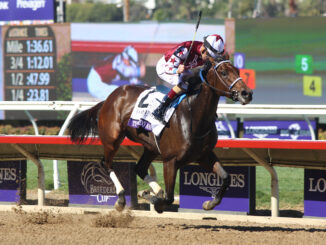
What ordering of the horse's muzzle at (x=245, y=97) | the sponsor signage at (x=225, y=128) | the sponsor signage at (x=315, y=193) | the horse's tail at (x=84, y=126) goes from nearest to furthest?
1. the horse's muzzle at (x=245, y=97)
2. the sponsor signage at (x=315, y=193)
3. the horse's tail at (x=84, y=126)
4. the sponsor signage at (x=225, y=128)

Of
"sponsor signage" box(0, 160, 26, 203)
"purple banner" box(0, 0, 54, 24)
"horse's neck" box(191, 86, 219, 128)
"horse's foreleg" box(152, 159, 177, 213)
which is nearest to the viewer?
"horse's neck" box(191, 86, 219, 128)

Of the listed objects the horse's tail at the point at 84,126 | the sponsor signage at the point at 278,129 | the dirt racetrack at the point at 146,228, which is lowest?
the sponsor signage at the point at 278,129

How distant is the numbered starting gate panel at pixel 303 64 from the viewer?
670 inches

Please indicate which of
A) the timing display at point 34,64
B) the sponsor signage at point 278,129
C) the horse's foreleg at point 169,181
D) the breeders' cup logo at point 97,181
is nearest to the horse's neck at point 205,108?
the horse's foreleg at point 169,181

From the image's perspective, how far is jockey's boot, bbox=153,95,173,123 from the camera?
6697 millimetres

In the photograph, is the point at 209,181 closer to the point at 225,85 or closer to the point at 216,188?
the point at 216,188

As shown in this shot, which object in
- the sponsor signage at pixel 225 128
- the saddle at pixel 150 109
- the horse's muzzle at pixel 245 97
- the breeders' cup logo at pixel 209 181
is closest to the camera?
the horse's muzzle at pixel 245 97

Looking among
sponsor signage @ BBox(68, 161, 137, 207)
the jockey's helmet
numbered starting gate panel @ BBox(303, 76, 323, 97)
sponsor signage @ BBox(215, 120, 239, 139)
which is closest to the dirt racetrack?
sponsor signage @ BBox(68, 161, 137, 207)

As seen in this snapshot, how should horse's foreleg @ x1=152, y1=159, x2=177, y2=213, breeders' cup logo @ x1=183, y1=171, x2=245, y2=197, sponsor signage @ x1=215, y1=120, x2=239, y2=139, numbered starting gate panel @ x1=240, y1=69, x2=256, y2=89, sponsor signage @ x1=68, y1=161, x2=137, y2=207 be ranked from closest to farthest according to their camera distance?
horse's foreleg @ x1=152, y1=159, x2=177, y2=213
breeders' cup logo @ x1=183, y1=171, x2=245, y2=197
sponsor signage @ x1=68, y1=161, x2=137, y2=207
sponsor signage @ x1=215, y1=120, x2=239, y2=139
numbered starting gate panel @ x1=240, y1=69, x2=256, y2=89

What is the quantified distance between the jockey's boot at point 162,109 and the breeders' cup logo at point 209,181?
1557 mm

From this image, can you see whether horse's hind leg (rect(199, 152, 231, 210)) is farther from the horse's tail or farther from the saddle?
the horse's tail

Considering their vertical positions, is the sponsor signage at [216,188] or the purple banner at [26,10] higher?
the purple banner at [26,10]

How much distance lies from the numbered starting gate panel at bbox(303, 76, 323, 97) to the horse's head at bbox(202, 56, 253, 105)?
1108 cm

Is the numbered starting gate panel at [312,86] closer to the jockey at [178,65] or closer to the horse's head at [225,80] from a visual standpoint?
the jockey at [178,65]
